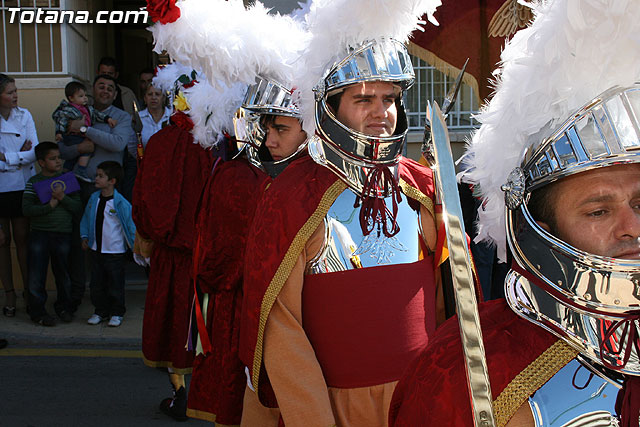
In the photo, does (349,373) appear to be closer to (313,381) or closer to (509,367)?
(313,381)

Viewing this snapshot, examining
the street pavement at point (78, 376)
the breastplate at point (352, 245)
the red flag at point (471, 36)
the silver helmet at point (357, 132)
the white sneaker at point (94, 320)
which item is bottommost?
the street pavement at point (78, 376)

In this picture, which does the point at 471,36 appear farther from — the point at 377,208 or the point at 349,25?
the point at 377,208

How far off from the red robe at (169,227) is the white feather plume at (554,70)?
331 centimetres

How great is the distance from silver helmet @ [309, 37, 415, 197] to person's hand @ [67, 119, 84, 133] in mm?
5262

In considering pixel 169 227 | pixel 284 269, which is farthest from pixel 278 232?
pixel 169 227

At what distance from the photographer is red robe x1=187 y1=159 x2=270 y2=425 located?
381cm

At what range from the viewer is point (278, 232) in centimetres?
244

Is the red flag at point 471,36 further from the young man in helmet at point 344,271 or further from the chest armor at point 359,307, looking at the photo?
the chest armor at point 359,307

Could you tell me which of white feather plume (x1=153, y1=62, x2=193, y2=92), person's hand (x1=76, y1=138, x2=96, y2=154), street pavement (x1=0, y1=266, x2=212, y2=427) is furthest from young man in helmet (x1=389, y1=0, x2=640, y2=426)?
person's hand (x1=76, y1=138, x2=96, y2=154)

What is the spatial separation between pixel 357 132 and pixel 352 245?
0.42 m

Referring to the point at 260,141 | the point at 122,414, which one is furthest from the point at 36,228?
the point at 260,141

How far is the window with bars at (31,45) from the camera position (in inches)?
322

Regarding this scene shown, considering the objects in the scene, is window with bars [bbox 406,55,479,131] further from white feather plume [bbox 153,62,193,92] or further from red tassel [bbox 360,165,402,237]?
red tassel [bbox 360,165,402,237]

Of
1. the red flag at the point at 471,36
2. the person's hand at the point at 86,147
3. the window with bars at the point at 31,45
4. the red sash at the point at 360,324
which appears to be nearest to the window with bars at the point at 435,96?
the person's hand at the point at 86,147
